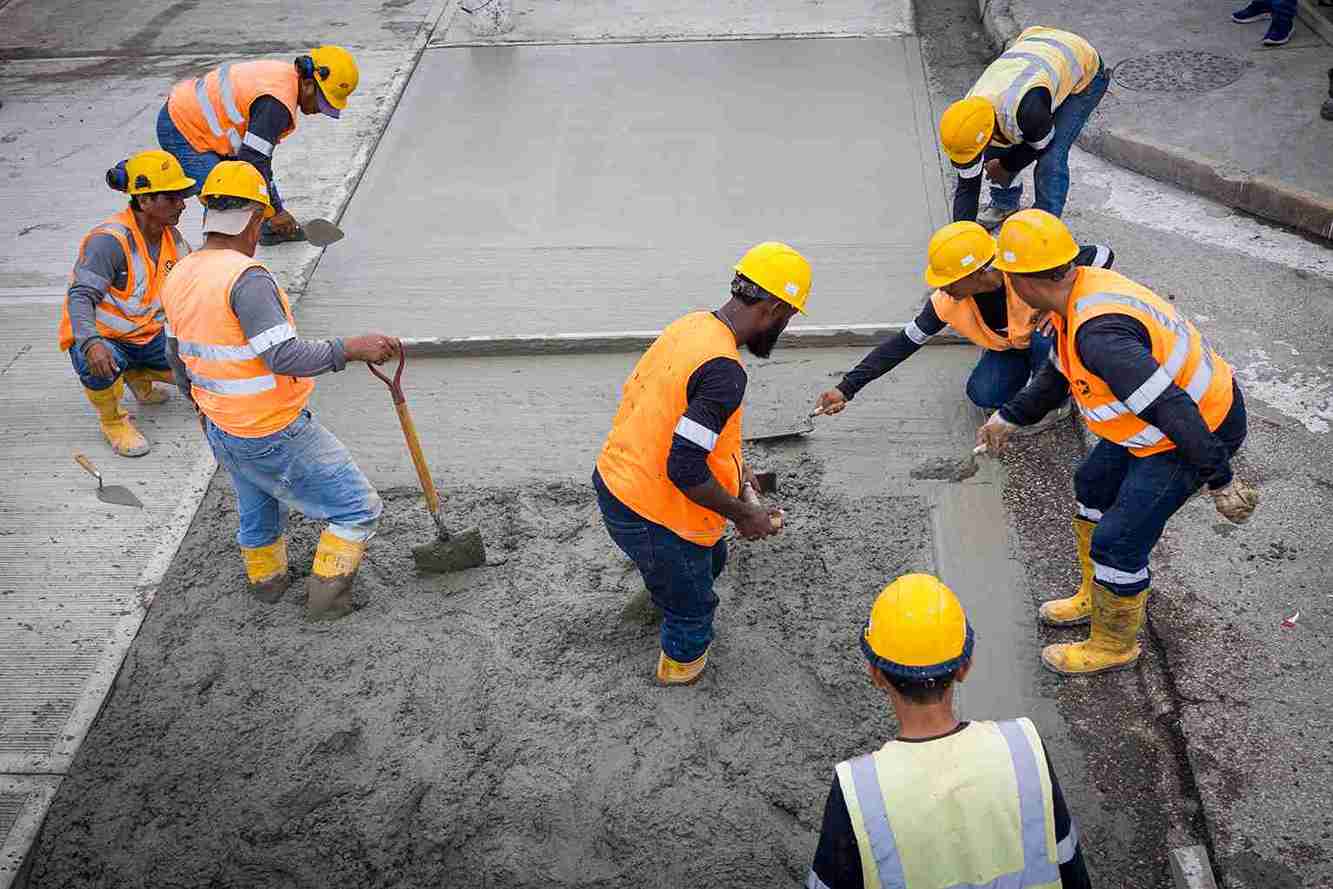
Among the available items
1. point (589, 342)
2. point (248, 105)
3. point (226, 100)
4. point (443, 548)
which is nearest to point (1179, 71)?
point (589, 342)

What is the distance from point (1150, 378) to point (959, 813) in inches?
67.2

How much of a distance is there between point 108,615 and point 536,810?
2213 mm

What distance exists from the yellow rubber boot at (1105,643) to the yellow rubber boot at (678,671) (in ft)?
4.28

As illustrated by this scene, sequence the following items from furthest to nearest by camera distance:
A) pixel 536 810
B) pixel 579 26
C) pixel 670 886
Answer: pixel 579 26
pixel 536 810
pixel 670 886

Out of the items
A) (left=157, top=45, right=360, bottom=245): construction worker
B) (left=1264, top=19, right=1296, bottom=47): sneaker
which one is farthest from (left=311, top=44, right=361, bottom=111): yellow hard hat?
(left=1264, top=19, right=1296, bottom=47): sneaker

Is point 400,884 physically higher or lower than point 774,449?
higher

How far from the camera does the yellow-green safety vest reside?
6.34m

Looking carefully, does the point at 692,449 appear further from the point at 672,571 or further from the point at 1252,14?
the point at 1252,14

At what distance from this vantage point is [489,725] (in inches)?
167

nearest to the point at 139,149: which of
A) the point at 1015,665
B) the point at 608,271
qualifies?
the point at 608,271

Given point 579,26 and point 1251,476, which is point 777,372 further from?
point 579,26

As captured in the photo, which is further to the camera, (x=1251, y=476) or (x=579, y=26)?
(x=579, y=26)

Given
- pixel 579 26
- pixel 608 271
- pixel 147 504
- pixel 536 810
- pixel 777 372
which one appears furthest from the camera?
pixel 579 26

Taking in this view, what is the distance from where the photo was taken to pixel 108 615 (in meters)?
4.89
